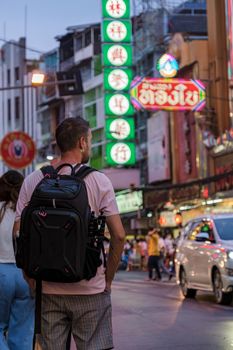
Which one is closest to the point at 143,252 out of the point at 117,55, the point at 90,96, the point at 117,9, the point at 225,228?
the point at 117,55

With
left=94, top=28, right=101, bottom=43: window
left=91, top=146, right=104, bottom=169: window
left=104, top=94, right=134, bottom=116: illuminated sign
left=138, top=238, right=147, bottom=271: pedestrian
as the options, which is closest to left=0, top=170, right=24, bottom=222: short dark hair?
left=138, top=238, right=147, bottom=271: pedestrian

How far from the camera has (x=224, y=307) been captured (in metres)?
14.4

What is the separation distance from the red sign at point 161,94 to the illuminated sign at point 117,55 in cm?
733

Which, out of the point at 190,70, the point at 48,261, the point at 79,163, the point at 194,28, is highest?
the point at 194,28

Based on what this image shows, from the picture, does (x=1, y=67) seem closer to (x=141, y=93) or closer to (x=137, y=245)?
(x=137, y=245)

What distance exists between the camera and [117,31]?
125 ft

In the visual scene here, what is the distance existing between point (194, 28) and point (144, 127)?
6759 mm

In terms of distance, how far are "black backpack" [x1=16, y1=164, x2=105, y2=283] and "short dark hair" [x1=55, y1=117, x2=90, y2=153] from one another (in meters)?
0.34

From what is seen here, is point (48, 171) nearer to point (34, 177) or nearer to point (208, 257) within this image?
point (34, 177)

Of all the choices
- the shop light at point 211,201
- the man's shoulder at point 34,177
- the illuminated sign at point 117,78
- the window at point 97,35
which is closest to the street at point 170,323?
the man's shoulder at point 34,177

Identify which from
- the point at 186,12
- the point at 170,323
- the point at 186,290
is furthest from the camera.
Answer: the point at 186,12

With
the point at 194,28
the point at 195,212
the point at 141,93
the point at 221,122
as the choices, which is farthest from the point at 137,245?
the point at 194,28

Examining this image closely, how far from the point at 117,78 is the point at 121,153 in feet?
14.9

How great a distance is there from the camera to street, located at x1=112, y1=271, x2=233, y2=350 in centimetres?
954
